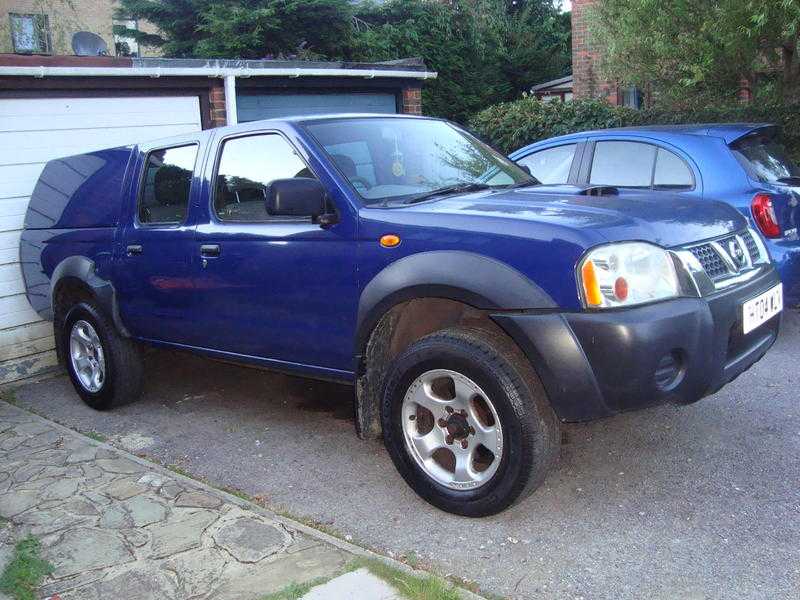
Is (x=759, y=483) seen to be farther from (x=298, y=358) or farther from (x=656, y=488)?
(x=298, y=358)

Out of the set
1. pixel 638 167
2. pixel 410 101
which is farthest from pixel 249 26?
pixel 638 167

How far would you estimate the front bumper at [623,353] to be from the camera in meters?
3.48

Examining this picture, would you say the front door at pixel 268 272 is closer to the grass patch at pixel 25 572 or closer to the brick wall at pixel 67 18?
the grass patch at pixel 25 572

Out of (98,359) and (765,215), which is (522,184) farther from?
(98,359)

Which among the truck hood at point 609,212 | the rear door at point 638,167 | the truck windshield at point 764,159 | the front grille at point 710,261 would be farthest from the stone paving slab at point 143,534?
the truck windshield at point 764,159

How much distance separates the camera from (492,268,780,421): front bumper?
11.4ft

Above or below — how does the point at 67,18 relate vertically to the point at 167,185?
above

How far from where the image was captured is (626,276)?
357 cm

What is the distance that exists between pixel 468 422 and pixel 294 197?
4.44 ft

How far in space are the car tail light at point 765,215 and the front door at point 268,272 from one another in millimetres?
3276

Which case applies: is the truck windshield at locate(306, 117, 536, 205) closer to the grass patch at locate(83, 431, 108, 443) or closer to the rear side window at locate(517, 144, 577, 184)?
the rear side window at locate(517, 144, 577, 184)

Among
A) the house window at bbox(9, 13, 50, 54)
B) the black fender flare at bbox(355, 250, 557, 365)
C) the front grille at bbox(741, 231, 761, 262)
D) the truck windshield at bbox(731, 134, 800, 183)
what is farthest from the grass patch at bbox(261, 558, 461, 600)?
the house window at bbox(9, 13, 50, 54)

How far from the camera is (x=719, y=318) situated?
147 inches

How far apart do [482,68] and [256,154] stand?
20833 mm
